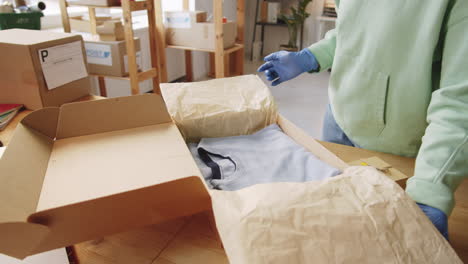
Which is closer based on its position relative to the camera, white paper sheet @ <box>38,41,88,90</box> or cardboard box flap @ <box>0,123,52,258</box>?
cardboard box flap @ <box>0,123,52,258</box>

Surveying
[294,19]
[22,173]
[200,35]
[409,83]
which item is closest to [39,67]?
[22,173]

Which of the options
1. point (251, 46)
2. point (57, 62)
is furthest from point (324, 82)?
point (57, 62)

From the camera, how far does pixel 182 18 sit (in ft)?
9.14

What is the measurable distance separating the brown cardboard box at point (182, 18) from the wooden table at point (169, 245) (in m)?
2.38

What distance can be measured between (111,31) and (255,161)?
1989 mm

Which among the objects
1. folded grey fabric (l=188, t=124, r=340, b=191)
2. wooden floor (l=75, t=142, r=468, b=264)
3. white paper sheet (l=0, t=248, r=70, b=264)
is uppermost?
folded grey fabric (l=188, t=124, r=340, b=191)

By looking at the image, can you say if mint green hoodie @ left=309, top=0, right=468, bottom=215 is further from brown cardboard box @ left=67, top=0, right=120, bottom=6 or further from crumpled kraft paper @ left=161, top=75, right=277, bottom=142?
brown cardboard box @ left=67, top=0, right=120, bottom=6

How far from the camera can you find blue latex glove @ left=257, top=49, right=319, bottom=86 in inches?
42.3

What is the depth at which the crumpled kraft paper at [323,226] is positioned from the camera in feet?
→ 1.30

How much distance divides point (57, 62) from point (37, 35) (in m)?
0.14

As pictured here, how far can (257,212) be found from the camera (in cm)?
42

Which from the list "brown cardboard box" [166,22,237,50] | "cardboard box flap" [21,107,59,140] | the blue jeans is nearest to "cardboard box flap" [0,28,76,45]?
"cardboard box flap" [21,107,59,140]

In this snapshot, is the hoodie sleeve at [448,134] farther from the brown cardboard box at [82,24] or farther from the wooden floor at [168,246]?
the brown cardboard box at [82,24]

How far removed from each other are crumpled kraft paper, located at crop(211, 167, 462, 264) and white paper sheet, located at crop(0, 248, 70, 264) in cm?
32
